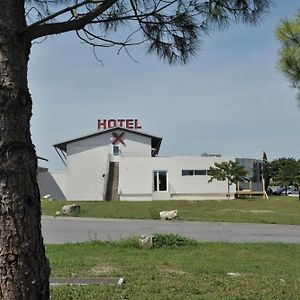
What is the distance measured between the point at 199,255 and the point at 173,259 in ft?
3.45

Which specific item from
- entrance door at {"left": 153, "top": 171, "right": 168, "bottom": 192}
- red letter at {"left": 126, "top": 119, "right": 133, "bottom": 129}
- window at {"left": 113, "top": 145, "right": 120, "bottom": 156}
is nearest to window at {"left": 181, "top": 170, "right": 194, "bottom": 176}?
entrance door at {"left": 153, "top": 171, "right": 168, "bottom": 192}

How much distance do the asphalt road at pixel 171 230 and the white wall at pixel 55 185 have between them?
84.2ft

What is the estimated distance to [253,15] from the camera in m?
5.10

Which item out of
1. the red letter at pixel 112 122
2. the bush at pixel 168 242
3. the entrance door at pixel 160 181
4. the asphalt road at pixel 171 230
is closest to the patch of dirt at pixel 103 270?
the bush at pixel 168 242

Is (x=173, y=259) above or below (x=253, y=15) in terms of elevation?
below

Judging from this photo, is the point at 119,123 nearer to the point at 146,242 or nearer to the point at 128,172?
the point at 128,172

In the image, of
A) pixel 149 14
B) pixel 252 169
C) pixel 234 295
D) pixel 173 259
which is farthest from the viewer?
pixel 252 169

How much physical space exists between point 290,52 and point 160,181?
1396 inches

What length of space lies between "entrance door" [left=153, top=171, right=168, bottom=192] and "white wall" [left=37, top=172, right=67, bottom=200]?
9.06 metres

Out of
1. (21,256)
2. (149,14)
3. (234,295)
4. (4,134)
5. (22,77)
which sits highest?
(149,14)

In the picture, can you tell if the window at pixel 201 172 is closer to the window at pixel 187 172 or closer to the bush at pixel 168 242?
the window at pixel 187 172

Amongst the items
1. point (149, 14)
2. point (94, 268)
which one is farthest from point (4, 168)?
point (94, 268)

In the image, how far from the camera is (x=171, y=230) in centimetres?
1894

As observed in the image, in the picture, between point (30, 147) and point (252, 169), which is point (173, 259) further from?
point (252, 169)
